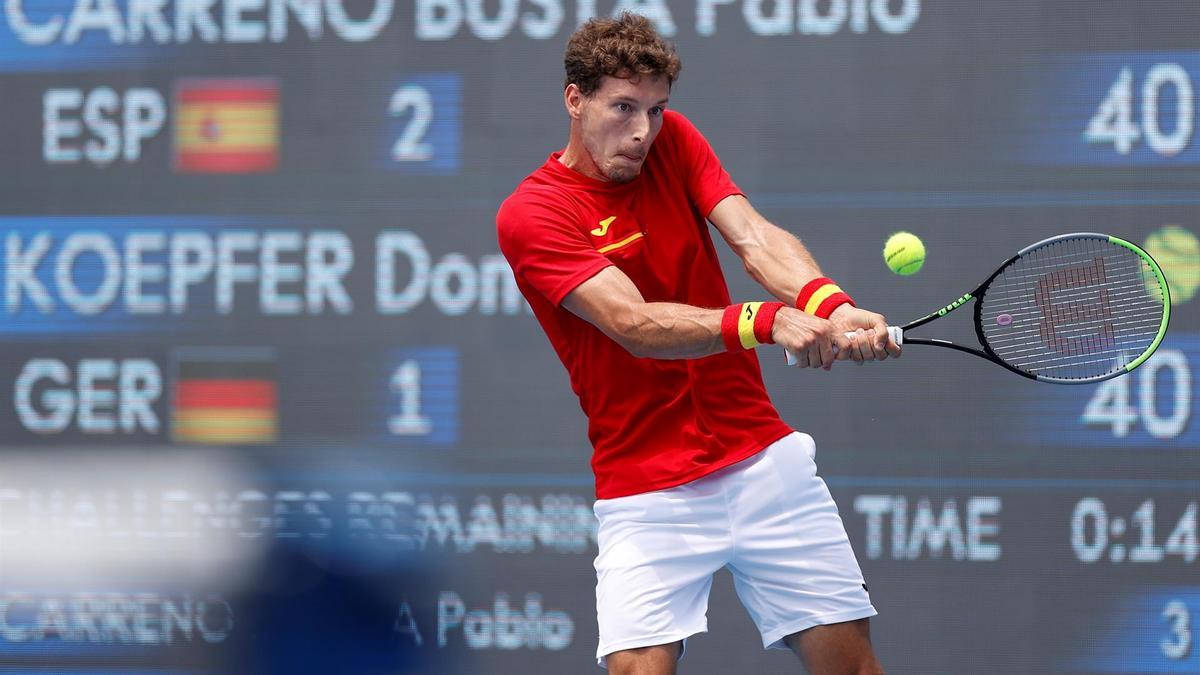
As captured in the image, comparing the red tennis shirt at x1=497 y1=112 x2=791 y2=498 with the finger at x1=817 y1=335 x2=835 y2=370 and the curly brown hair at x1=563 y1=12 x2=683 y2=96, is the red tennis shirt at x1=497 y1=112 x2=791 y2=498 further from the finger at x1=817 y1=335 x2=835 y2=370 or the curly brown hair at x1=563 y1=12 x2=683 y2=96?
the finger at x1=817 y1=335 x2=835 y2=370

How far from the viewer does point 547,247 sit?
2914 mm

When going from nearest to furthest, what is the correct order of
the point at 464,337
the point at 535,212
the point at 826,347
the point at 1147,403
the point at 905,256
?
the point at 826,347, the point at 535,212, the point at 905,256, the point at 1147,403, the point at 464,337

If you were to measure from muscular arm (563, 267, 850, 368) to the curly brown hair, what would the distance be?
0.38 meters

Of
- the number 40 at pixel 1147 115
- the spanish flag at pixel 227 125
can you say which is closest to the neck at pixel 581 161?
the spanish flag at pixel 227 125

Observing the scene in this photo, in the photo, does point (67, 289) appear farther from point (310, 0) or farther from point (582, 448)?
point (582, 448)

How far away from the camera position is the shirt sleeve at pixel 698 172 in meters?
3.10

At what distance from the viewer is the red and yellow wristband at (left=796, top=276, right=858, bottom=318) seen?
2.82 metres

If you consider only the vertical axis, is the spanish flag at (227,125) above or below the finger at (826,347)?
above

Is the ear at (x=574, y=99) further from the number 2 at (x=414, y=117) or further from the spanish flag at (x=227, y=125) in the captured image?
the spanish flag at (x=227, y=125)

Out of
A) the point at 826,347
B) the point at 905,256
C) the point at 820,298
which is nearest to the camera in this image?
the point at 826,347

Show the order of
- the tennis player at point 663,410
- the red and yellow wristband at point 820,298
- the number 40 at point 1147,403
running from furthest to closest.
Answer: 1. the number 40 at point 1147,403
2. the tennis player at point 663,410
3. the red and yellow wristband at point 820,298

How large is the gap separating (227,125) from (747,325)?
6.60 ft

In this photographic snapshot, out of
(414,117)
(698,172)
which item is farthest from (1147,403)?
(414,117)

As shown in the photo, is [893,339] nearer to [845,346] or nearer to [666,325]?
[845,346]
